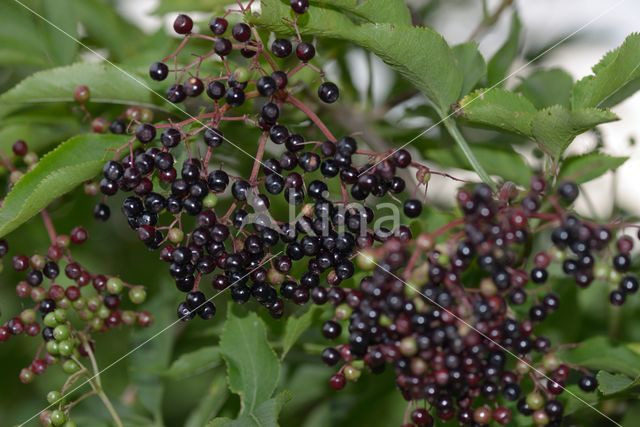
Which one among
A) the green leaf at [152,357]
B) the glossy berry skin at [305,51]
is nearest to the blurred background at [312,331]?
the green leaf at [152,357]

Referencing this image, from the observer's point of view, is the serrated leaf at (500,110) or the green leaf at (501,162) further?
the green leaf at (501,162)

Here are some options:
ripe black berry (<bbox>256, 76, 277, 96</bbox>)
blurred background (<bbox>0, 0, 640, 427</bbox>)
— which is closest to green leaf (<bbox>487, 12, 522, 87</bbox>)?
blurred background (<bbox>0, 0, 640, 427</bbox>)

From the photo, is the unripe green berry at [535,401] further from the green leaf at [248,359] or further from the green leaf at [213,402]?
the green leaf at [213,402]

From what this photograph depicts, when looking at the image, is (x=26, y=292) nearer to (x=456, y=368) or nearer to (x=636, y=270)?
(x=456, y=368)

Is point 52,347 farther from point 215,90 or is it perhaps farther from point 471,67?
point 471,67

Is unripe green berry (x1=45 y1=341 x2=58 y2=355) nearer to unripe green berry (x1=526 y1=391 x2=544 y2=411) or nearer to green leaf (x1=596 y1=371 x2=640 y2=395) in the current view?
unripe green berry (x1=526 y1=391 x2=544 y2=411)

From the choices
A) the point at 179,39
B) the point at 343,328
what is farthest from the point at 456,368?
the point at 179,39
